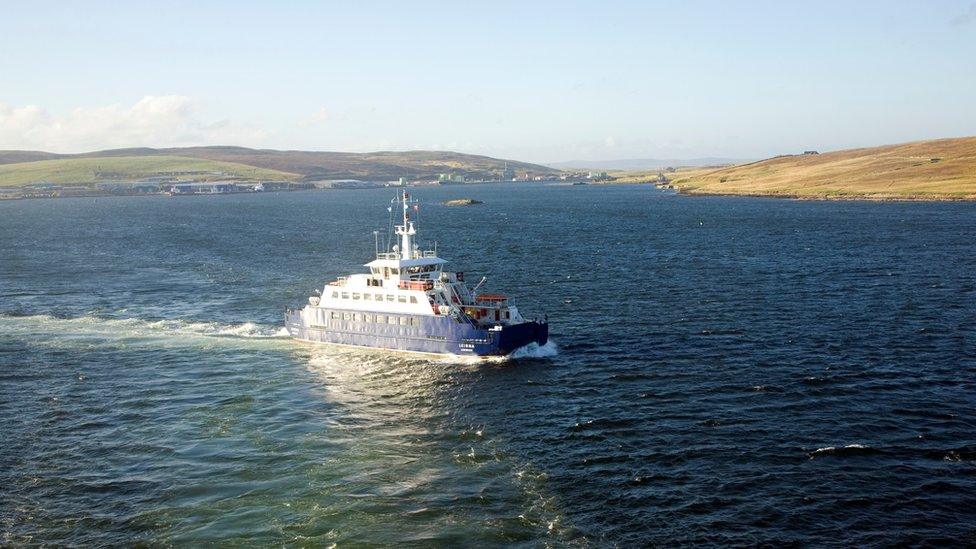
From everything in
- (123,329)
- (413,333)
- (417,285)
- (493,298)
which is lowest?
(123,329)

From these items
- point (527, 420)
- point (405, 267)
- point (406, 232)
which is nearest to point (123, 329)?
point (405, 267)

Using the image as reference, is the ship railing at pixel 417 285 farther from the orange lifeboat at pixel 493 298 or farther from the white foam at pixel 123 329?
the white foam at pixel 123 329

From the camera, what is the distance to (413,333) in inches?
2452

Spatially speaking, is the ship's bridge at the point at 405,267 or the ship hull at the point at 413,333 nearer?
the ship hull at the point at 413,333

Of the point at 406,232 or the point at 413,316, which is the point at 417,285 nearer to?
the point at 413,316

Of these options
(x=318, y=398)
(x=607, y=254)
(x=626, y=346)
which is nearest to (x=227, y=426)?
(x=318, y=398)

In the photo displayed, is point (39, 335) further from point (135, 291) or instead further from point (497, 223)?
point (497, 223)

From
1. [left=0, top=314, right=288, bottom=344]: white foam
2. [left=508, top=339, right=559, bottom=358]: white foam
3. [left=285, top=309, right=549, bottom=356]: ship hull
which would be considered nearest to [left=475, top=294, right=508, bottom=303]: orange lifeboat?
[left=285, top=309, right=549, bottom=356]: ship hull

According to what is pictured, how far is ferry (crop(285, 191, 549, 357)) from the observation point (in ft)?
198

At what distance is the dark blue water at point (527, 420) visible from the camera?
34.3m

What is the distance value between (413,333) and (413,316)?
4.47ft

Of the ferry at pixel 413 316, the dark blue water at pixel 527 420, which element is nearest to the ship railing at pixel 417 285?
the ferry at pixel 413 316

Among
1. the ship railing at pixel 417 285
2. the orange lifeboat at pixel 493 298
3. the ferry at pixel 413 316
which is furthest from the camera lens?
the orange lifeboat at pixel 493 298

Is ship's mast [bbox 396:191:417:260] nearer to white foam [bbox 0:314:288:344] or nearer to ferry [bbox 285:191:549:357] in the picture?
ferry [bbox 285:191:549:357]
